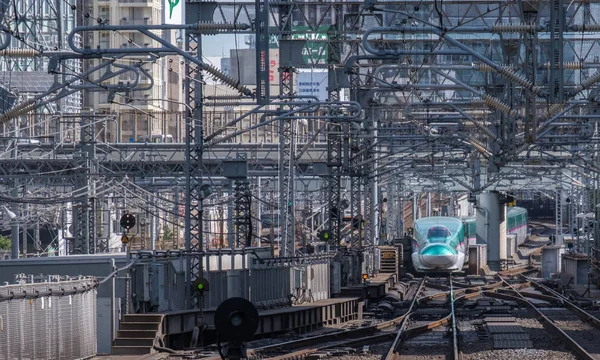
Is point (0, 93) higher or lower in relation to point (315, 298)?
higher

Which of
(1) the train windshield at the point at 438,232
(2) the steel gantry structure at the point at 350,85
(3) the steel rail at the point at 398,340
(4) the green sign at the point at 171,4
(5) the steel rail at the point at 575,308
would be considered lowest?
(5) the steel rail at the point at 575,308

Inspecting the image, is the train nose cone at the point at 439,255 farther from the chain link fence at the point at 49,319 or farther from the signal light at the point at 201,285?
the chain link fence at the point at 49,319

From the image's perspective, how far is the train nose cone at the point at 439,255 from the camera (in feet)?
172

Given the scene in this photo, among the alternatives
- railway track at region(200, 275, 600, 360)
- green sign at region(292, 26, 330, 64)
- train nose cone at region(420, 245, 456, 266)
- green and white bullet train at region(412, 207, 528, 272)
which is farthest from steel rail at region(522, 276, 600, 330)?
green sign at region(292, 26, 330, 64)

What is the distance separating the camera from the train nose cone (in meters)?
52.4

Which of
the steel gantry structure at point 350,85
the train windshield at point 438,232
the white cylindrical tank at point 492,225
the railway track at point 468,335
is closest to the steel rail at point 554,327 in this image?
the railway track at point 468,335

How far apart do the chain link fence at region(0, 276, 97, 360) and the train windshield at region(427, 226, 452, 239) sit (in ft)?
110

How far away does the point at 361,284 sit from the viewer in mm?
39500

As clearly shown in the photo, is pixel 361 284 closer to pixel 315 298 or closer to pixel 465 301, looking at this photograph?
pixel 465 301

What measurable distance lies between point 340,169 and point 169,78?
5332cm

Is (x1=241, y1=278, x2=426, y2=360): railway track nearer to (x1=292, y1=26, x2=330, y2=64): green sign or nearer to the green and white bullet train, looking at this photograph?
(x1=292, y1=26, x2=330, y2=64): green sign

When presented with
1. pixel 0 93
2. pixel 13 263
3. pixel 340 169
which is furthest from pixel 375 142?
pixel 13 263

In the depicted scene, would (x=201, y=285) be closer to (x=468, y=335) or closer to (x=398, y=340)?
(x=398, y=340)

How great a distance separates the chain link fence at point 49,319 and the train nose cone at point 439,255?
1292 inches
